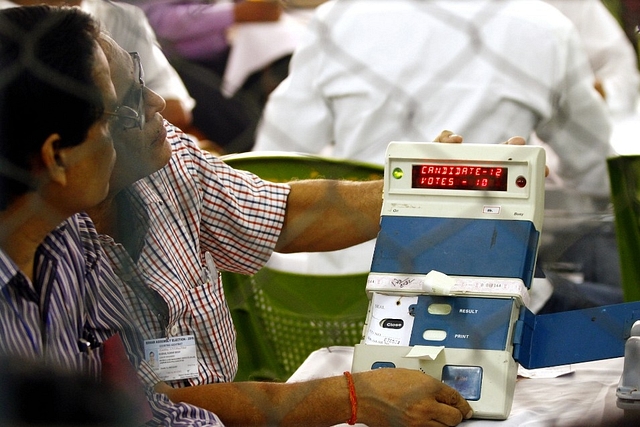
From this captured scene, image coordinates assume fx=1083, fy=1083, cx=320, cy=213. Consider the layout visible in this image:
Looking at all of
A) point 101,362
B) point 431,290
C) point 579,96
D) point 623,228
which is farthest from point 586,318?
point 579,96

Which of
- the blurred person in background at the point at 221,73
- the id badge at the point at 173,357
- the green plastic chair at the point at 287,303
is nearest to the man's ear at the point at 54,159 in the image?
the id badge at the point at 173,357

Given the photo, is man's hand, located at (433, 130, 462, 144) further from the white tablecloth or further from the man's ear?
the man's ear

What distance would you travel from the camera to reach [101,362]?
1.25 m

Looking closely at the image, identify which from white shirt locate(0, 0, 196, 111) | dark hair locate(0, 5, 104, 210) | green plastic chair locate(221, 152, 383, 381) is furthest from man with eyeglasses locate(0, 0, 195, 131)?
green plastic chair locate(221, 152, 383, 381)

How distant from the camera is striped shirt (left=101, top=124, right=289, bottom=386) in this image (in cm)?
144

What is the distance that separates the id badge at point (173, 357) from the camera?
141 cm

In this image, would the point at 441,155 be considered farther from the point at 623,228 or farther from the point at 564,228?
the point at 564,228

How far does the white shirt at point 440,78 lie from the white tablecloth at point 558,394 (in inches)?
26.9

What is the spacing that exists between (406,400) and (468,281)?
162 mm

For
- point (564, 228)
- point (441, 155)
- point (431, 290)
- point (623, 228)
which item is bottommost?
point (564, 228)

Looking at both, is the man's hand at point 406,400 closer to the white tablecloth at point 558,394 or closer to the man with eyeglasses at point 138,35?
the white tablecloth at point 558,394

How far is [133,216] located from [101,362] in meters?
0.28

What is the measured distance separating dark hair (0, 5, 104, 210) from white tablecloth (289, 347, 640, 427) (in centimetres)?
50

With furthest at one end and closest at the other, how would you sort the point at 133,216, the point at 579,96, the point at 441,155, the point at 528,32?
the point at 579,96
the point at 528,32
the point at 133,216
the point at 441,155
